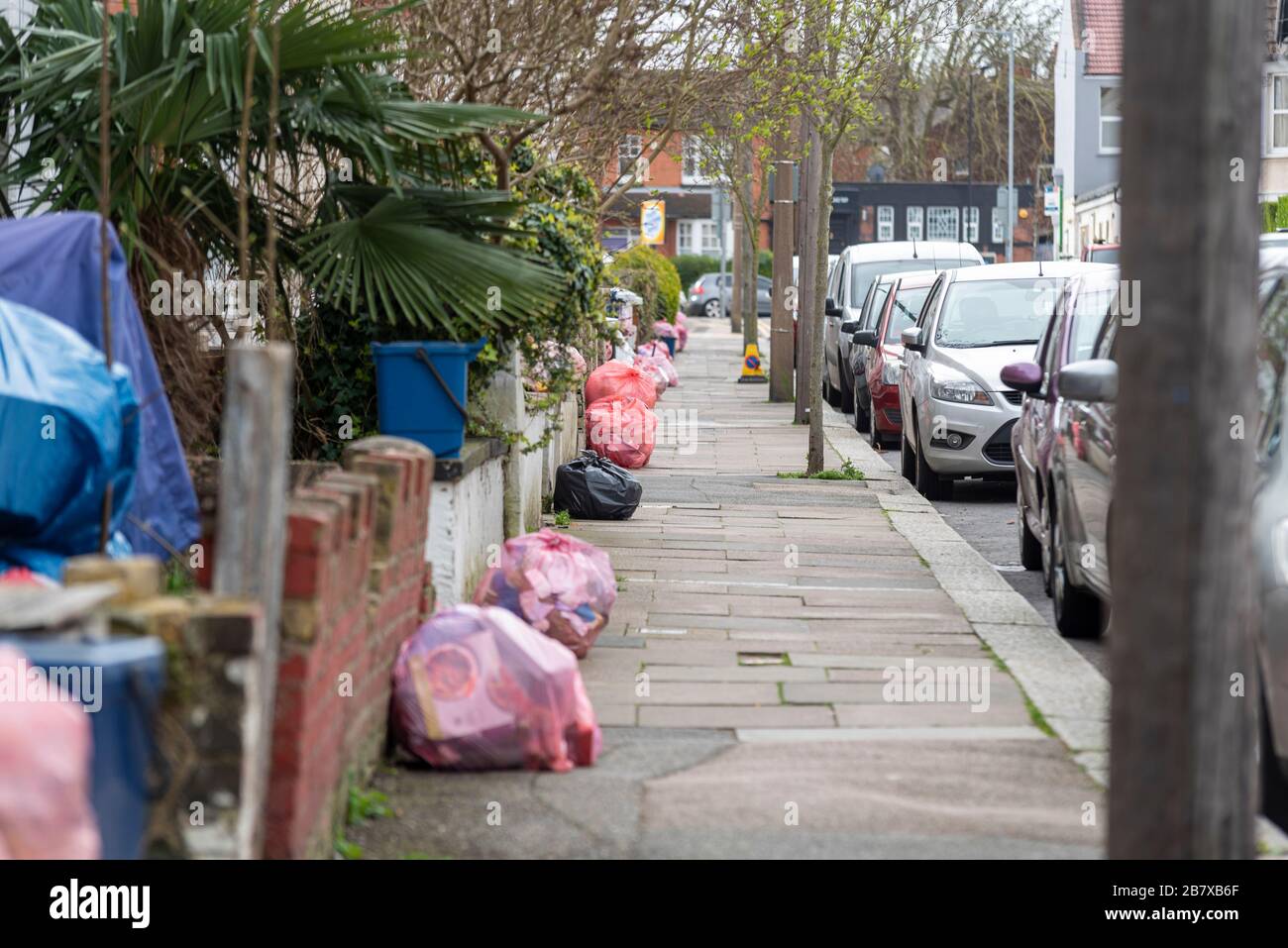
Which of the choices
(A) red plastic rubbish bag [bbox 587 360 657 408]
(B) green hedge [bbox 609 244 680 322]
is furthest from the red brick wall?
(B) green hedge [bbox 609 244 680 322]

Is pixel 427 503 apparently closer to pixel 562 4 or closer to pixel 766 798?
pixel 766 798

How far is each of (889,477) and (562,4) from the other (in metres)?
6.10

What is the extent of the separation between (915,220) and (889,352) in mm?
47261

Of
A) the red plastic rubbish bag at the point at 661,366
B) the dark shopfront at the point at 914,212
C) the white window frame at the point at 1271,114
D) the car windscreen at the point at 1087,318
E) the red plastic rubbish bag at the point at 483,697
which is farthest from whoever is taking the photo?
the dark shopfront at the point at 914,212

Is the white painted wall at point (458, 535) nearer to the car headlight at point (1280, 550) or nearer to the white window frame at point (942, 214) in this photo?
the car headlight at point (1280, 550)

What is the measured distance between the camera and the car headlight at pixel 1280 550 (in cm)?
482

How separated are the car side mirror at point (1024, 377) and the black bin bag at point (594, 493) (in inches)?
122

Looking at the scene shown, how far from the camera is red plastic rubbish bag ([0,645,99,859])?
281cm

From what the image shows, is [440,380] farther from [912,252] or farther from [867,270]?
[867,270]

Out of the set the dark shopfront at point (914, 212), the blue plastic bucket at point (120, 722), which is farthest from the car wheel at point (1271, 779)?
the dark shopfront at point (914, 212)

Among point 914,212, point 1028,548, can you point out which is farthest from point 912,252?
point 914,212

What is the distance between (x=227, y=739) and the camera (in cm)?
342

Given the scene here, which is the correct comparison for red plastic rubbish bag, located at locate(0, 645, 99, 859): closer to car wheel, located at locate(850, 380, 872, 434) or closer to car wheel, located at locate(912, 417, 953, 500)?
car wheel, located at locate(912, 417, 953, 500)

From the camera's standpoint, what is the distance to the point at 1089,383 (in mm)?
7066
